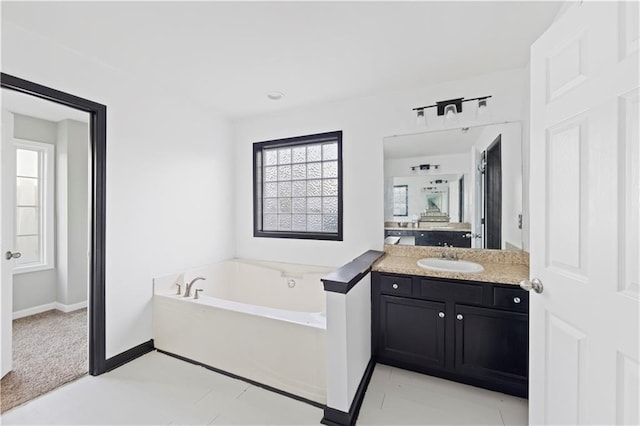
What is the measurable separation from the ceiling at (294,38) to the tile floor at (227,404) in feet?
7.72

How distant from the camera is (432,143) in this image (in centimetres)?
265

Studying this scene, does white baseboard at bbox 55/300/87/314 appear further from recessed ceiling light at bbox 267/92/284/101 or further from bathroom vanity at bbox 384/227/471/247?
bathroom vanity at bbox 384/227/471/247

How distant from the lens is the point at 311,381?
1879mm

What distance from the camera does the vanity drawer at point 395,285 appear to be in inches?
85.7

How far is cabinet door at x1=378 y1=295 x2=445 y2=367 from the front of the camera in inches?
82.7

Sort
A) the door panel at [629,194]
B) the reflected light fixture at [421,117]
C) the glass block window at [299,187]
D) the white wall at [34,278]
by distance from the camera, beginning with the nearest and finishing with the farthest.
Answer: the door panel at [629,194]
the reflected light fixture at [421,117]
the glass block window at [299,187]
the white wall at [34,278]

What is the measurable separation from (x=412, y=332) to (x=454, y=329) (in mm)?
295

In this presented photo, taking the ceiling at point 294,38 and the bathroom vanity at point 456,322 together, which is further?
the bathroom vanity at point 456,322

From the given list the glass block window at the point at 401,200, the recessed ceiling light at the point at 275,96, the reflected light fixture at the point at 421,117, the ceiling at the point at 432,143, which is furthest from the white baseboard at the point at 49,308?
the reflected light fixture at the point at 421,117

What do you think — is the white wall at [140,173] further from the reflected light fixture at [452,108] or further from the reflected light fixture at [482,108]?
the reflected light fixture at [482,108]

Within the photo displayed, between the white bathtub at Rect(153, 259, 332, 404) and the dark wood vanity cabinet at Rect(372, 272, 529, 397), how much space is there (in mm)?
573

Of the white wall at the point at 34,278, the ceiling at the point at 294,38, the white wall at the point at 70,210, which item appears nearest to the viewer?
the ceiling at the point at 294,38

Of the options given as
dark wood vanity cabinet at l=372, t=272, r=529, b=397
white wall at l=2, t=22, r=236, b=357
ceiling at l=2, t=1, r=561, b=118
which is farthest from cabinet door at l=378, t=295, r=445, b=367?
white wall at l=2, t=22, r=236, b=357

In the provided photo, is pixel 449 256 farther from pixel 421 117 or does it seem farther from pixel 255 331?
pixel 255 331
